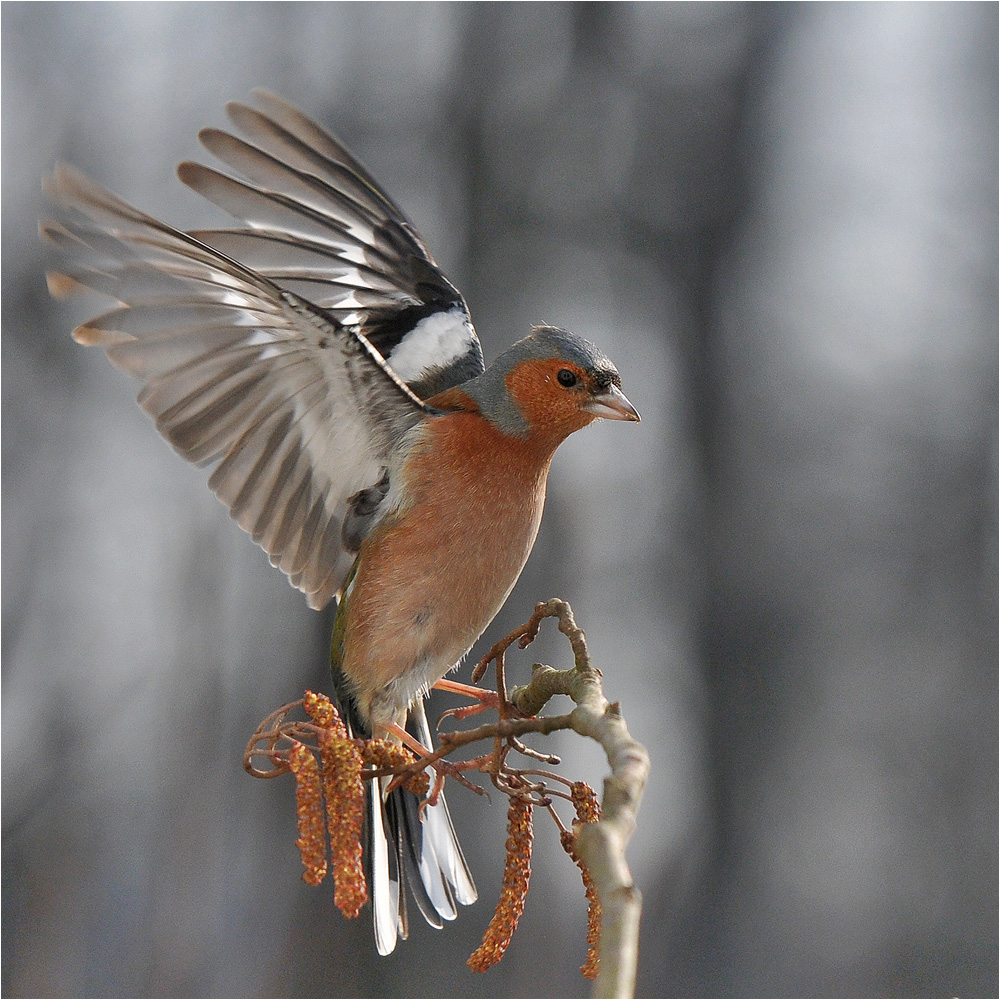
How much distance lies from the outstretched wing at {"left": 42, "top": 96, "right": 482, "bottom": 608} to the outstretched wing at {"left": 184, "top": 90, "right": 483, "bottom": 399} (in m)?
0.02

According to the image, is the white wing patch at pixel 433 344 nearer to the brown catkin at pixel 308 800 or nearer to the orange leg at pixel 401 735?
the orange leg at pixel 401 735

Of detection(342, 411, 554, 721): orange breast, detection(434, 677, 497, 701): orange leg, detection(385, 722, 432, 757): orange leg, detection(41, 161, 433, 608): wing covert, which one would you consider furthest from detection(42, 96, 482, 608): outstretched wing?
detection(434, 677, 497, 701): orange leg

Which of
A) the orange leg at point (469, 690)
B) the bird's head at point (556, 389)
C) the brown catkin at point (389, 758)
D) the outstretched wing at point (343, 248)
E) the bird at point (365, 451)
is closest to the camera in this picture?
the brown catkin at point (389, 758)

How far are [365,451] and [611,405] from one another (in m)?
0.73

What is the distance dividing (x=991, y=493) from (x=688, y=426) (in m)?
3.22

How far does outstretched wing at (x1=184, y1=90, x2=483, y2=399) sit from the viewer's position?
3641 mm

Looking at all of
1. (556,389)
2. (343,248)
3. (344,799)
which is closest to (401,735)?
(556,389)

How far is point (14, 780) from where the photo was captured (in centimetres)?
686

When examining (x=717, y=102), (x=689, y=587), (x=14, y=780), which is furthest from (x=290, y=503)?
(x=717, y=102)

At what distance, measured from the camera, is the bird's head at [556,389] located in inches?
113

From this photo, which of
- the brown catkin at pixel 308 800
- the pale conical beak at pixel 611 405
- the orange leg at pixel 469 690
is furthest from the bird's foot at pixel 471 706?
the pale conical beak at pixel 611 405

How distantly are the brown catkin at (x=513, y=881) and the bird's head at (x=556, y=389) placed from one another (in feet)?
4.45

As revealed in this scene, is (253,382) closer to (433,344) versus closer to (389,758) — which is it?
(433,344)

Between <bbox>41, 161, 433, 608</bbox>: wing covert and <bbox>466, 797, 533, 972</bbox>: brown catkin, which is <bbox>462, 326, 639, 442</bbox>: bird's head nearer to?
<bbox>41, 161, 433, 608</bbox>: wing covert
